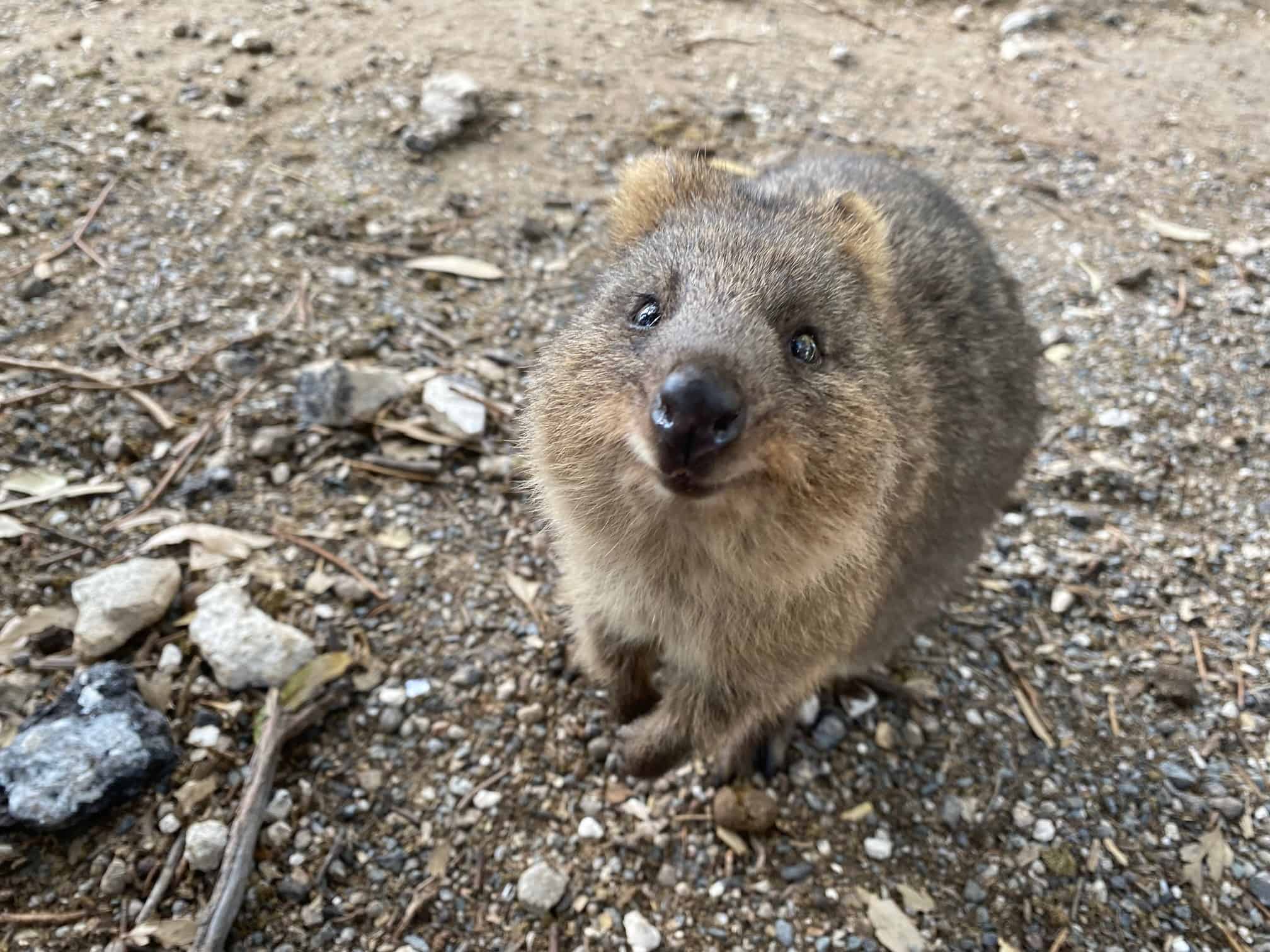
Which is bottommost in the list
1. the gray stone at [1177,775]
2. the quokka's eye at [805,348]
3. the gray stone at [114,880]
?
the gray stone at [1177,775]

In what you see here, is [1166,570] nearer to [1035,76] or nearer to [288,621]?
[288,621]

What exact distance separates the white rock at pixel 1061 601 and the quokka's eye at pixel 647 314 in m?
2.74

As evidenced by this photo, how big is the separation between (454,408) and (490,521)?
2.14 feet

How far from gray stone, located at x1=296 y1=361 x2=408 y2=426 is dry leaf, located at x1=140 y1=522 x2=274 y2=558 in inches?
26.7

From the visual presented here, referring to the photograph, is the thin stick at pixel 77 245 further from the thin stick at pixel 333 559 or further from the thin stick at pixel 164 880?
the thin stick at pixel 164 880

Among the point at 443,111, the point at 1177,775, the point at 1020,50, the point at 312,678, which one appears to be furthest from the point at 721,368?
the point at 1020,50

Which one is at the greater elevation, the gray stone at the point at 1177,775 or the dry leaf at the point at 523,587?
the dry leaf at the point at 523,587

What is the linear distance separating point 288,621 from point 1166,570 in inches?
162

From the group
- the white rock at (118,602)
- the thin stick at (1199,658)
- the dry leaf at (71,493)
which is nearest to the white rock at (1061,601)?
the thin stick at (1199,658)

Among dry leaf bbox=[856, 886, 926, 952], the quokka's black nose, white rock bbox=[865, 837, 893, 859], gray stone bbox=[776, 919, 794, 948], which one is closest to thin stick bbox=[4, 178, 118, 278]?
the quokka's black nose

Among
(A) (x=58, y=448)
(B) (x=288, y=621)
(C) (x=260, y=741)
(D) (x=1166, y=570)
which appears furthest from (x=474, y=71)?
(D) (x=1166, y=570)

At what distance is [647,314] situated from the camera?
8.67 ft

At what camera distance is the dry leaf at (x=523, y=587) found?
3.93m

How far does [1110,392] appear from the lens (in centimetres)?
505
